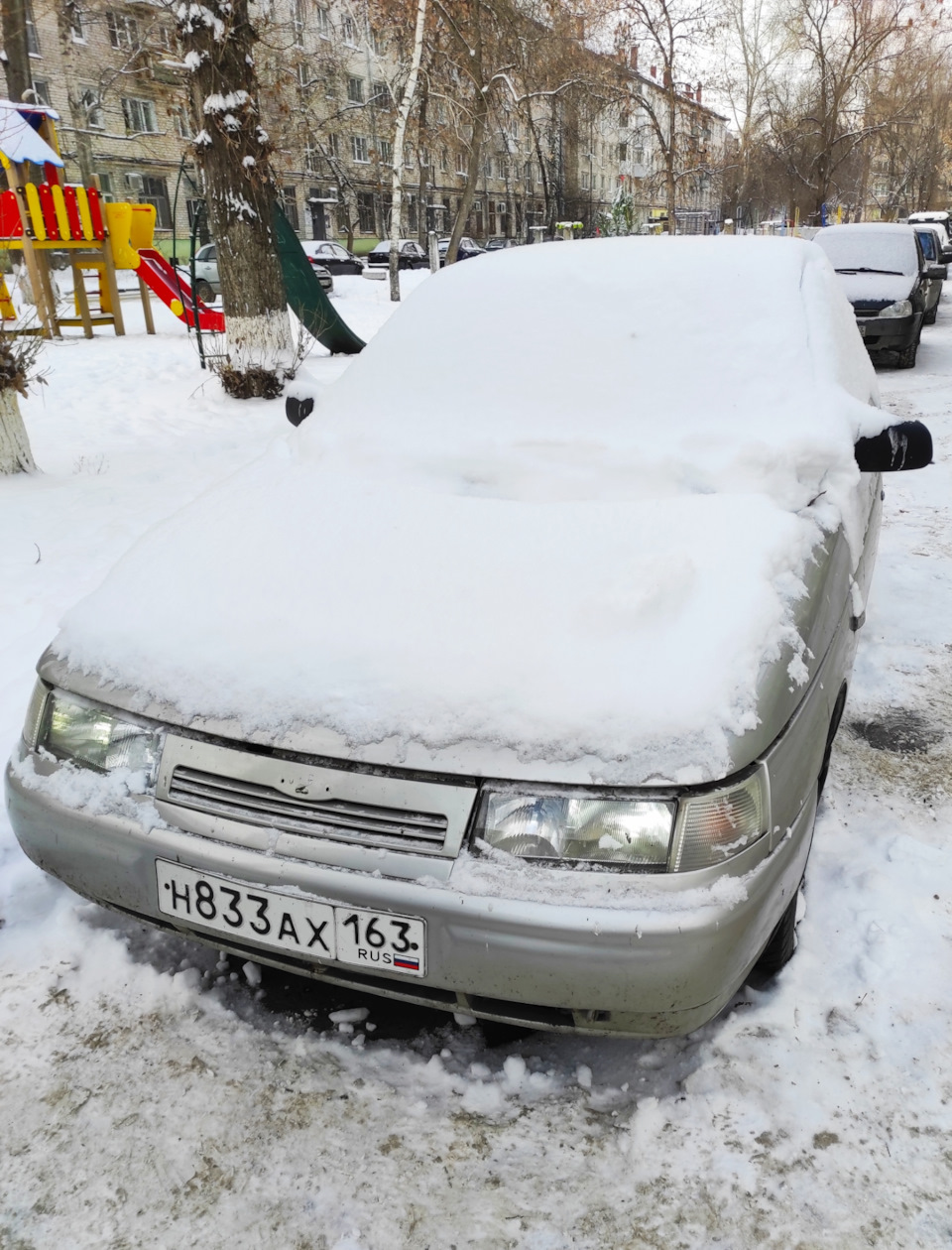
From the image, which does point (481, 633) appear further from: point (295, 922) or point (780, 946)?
point (780, 946)

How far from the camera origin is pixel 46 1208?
1.58m

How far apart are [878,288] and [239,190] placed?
23.4ft

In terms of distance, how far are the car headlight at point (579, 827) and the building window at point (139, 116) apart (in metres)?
44.2

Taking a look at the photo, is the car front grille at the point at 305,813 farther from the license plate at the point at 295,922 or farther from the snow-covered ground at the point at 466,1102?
the snow-covered ground at the point at 466,1102

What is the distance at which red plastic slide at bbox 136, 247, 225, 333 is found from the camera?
43.6 feet

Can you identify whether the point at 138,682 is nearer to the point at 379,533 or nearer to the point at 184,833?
the point at 184,833

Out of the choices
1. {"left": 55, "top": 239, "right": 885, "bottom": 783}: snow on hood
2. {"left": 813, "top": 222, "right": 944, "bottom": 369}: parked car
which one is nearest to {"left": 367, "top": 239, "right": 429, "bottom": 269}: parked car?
{"left": 813, "top": 222, "right": 944, "bottom": 369}: parked car

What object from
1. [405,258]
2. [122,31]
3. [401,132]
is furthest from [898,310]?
[122,31]

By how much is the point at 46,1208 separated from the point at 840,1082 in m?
1.50

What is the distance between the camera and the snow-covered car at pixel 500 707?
1.53m

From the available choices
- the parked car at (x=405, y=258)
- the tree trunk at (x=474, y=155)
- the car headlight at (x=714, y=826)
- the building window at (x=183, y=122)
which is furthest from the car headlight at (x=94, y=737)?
the parked car at (x=405, y=258)

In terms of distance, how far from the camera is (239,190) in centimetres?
788

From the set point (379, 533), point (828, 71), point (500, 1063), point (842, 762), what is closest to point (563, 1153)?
point (500, 1063)

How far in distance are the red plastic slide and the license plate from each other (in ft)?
41.8
